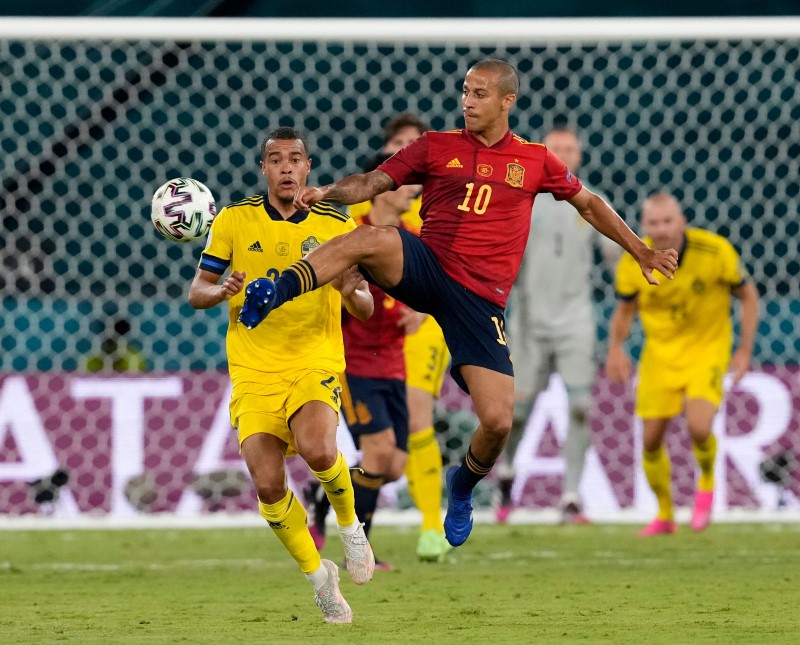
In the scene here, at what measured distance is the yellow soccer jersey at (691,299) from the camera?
29.7 feet

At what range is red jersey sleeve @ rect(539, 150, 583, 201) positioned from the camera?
598 cm

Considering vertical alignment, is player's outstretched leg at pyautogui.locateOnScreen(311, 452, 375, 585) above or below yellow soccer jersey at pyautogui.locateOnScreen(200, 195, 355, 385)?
below

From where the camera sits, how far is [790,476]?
32.5 ft

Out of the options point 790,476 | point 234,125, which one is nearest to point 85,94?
point 234,125

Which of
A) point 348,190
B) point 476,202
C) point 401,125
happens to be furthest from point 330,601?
point 401,125

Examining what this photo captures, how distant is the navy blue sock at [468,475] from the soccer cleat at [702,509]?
132 inches

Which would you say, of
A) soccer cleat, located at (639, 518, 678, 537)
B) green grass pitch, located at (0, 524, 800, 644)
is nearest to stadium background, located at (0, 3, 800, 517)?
soccer cleat, located at (639, 518, 678, 537)

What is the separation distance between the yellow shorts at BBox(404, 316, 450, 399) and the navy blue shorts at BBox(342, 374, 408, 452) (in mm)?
744

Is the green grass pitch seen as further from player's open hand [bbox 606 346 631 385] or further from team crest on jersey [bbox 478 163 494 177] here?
team crest on jersey [bbox 478 163 494 177]

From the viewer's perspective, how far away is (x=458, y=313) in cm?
580

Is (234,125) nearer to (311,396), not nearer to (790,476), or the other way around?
(790,476)

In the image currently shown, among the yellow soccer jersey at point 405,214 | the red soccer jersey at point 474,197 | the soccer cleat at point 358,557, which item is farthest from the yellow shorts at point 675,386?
the soccer cleat at point 358,557

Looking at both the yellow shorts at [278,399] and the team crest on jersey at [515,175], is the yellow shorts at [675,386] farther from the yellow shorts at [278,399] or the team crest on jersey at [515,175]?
the yellow shorts at [278,399]

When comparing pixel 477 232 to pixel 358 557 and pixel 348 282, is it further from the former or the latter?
pixel 358 557
